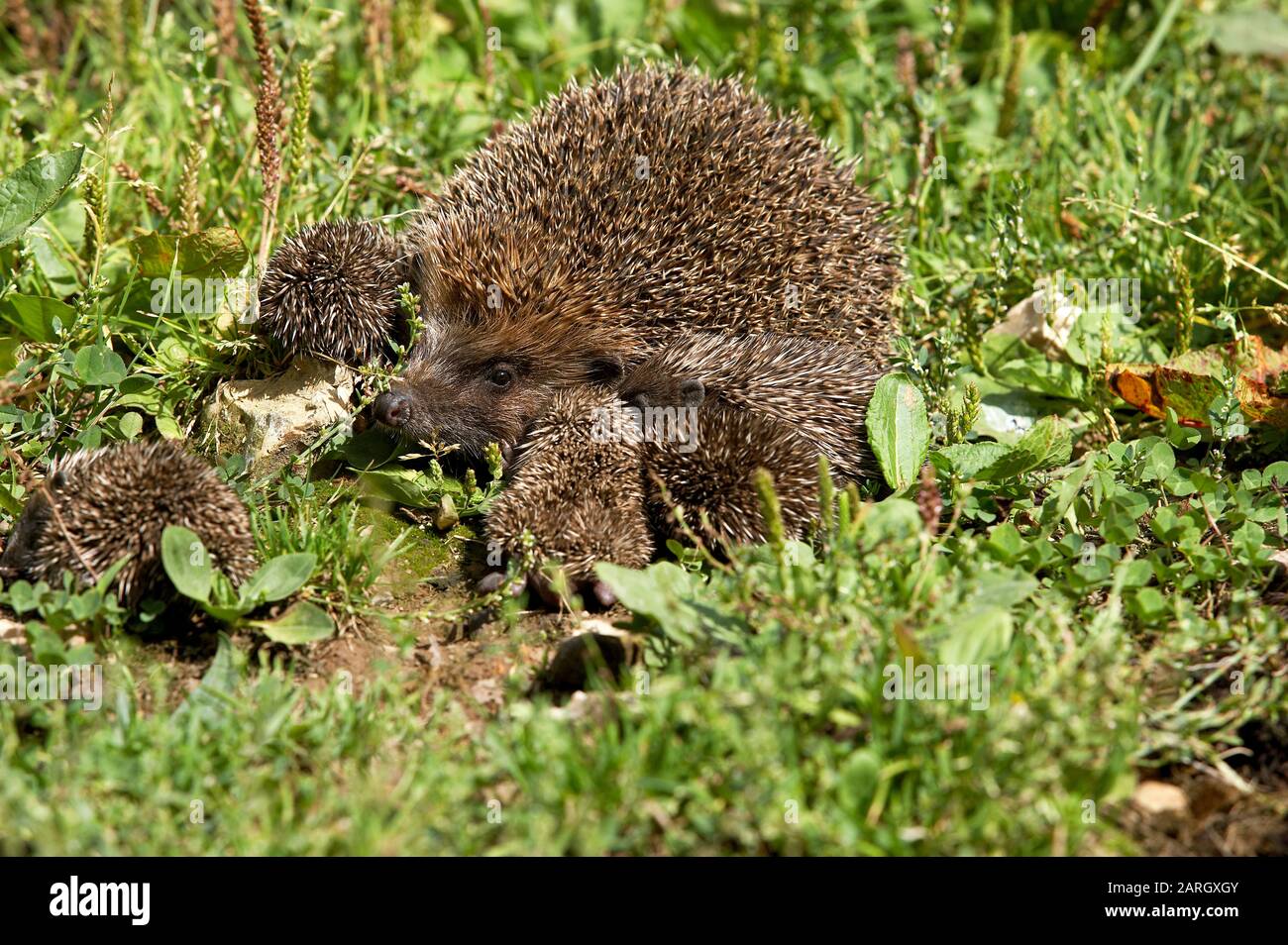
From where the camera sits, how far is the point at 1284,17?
799 cm

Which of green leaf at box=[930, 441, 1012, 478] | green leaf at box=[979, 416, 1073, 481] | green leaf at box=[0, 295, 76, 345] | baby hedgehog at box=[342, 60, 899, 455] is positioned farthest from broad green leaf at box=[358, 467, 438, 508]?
green leaf at box=[979, 416, 1073, 481]

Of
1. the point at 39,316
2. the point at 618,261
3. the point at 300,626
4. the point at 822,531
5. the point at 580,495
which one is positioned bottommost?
the point at 300,626

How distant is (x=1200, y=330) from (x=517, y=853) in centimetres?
457

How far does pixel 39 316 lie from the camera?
17.1 ft

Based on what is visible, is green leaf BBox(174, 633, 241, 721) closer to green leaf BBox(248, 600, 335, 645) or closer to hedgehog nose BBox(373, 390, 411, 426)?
green leaf BBox(248, 600, 335, 645)

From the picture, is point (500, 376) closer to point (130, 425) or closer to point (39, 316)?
point (130, 425)

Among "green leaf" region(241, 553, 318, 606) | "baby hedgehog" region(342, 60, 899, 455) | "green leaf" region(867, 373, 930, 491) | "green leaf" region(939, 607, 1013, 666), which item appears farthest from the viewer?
"baby hedgehog" region(342, 60, 899, 455)

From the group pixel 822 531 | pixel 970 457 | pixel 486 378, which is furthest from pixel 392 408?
pixel 970 457

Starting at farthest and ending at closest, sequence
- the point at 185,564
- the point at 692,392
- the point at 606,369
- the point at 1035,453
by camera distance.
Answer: the point at 606,369, the point at 692,392, the point at 1035,453, the point at 185,564

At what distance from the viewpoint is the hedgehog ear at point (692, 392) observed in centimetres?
505

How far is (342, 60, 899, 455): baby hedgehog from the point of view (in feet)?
17.4

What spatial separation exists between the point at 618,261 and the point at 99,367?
2.12 m

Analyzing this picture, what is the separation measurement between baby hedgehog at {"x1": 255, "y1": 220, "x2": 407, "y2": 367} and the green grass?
0.25 meters

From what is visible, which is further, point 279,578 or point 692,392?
point 692,392
